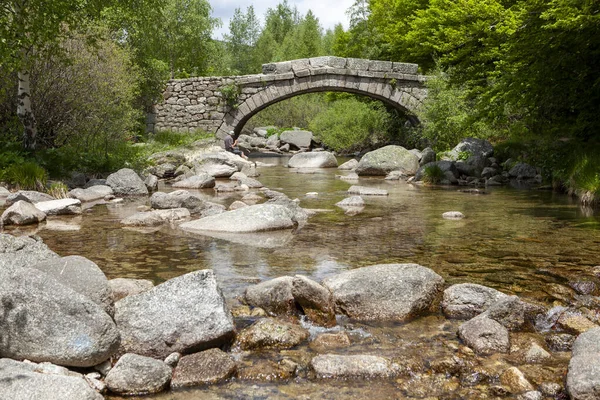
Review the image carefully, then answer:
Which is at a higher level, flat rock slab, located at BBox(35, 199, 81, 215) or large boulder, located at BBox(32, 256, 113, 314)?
large boulder, located at BBox(32, 256, 113, 314)

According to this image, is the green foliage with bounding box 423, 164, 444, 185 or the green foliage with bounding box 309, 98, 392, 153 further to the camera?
the green foliage with bounding box 309, 98, 392, 153

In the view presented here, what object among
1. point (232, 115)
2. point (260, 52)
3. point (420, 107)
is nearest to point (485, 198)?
point (420, 107)

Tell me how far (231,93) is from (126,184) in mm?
11459

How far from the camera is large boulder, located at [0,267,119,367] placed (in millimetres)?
3734

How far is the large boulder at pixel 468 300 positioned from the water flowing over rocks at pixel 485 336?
1.55 ft

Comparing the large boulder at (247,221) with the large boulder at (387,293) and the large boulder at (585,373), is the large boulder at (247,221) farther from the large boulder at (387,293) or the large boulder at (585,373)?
the large boulder at (585,373)

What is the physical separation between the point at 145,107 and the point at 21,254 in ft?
77.7

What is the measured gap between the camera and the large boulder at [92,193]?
1208 cm

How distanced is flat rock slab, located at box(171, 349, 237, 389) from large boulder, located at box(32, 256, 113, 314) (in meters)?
0.82

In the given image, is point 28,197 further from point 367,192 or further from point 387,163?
point 387,163

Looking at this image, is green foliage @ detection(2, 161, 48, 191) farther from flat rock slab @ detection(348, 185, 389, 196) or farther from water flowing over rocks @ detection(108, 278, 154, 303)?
water flowing over rocks @ detection(108, 278, 154, 303)

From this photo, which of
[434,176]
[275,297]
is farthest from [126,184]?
[275,297]

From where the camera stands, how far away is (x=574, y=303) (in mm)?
5277

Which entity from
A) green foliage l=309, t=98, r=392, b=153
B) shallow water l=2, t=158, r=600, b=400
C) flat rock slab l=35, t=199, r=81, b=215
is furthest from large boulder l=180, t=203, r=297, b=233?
green foliage l=309, t=98, r=392, b=153
